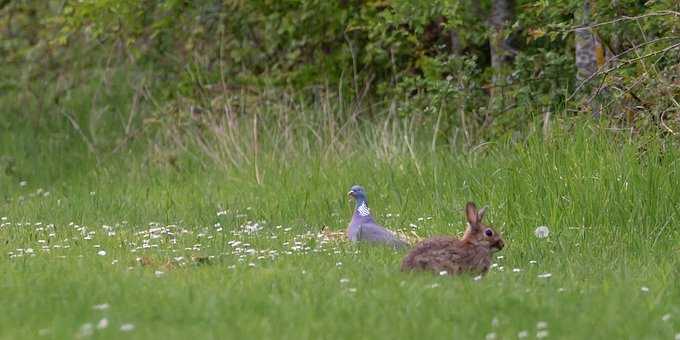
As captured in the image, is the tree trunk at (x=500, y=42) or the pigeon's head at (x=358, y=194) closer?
the pigeon's head at (x=358, y=194)

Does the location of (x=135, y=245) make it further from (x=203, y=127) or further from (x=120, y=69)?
(x=120, y=69)

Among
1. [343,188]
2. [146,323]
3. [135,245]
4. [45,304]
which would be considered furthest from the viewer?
[343,188]

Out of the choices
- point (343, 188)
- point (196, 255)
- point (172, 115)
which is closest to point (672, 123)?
point (343, 188)

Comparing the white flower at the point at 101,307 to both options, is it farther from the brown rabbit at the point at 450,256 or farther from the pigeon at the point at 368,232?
the pigeon at the point at 368,232

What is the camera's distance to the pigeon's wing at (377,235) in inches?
412

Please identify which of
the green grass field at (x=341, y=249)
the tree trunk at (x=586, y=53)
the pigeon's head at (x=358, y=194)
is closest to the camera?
the green grass field at (x=341, y=249)

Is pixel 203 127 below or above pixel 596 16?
below

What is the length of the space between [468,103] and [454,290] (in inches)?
344

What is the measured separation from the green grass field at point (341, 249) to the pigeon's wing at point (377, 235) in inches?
9.6

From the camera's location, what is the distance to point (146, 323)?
707 cm

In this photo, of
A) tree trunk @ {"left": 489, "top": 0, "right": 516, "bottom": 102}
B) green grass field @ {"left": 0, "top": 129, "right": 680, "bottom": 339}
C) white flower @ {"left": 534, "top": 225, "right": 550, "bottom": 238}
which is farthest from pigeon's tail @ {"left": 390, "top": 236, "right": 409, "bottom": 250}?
tree trunk @ {"left": 489, "top": 0, "right": 516, "bottom": 102}

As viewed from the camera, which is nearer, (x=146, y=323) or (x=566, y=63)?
(x=146, y=323)

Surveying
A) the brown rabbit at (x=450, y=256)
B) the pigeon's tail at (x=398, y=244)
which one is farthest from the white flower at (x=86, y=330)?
the pigeon's tail at (x=398, y=244)

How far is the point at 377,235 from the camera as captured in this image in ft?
34.8
